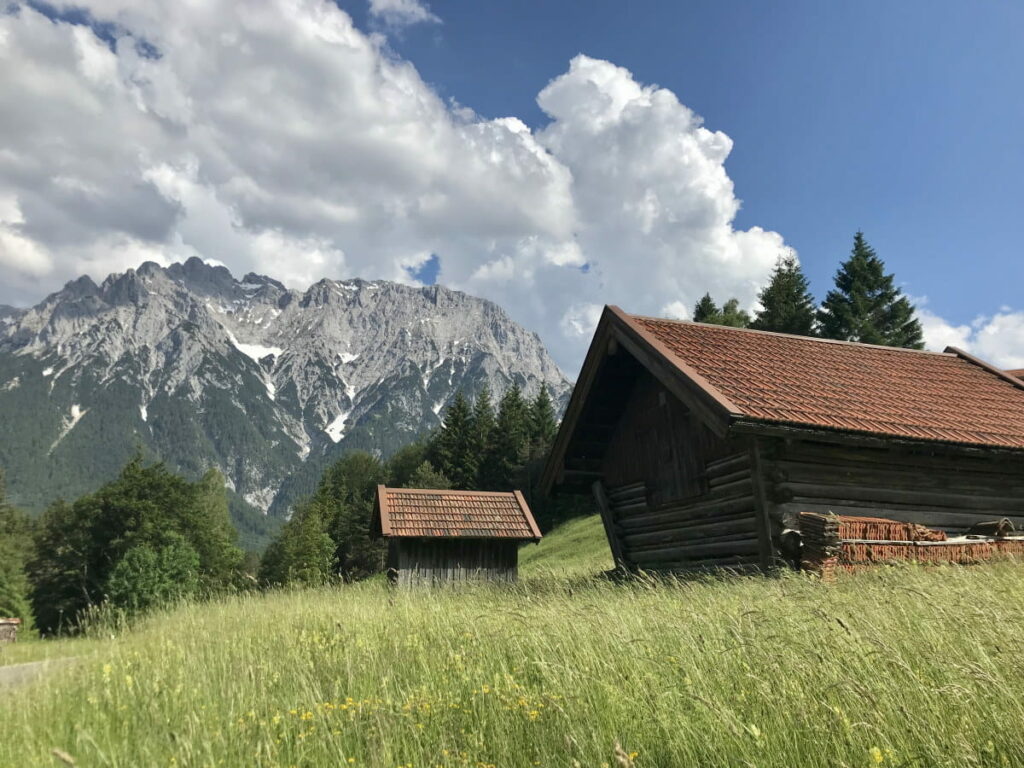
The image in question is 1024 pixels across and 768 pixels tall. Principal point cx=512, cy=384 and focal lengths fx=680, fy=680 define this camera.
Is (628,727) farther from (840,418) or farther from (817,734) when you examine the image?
(840,418)

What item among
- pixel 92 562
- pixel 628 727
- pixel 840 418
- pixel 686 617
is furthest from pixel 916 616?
pixel 92 562

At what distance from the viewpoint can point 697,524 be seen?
12.1 m

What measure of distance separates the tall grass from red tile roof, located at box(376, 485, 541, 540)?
48.2 ft

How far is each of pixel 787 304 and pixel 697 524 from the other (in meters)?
47.1

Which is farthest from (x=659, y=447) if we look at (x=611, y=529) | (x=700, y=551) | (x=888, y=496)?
(x=888, y=496)

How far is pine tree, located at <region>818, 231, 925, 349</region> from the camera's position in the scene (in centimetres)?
5278

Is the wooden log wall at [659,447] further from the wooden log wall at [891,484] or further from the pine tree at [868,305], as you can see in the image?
the pine tree at [868,305]

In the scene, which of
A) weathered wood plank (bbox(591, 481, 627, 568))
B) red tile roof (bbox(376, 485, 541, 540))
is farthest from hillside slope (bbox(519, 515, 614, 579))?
weathered wood plank (bbox(591, 481, 627, 568))

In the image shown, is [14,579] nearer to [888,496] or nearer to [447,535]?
[447,535]

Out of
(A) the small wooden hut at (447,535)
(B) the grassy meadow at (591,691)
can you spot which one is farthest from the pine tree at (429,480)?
(B) the grassy meadow at (591,691)

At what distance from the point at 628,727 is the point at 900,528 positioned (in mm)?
7308

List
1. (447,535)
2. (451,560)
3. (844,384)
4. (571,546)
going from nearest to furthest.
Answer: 1. (844,384)
2. (447,535)
3. (451,560)
4. (571,546)

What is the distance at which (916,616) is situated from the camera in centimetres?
483

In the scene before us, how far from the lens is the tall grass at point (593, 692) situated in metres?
3.11
